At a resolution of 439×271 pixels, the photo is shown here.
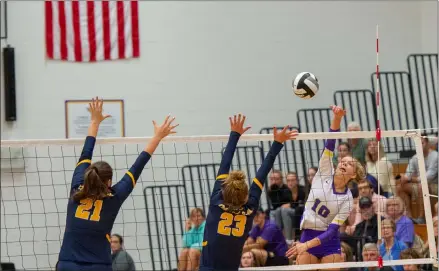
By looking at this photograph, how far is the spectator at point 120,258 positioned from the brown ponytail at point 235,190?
15.9 ft

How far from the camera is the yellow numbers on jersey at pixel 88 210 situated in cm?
725

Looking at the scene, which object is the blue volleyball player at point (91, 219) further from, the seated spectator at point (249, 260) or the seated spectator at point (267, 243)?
the seated spectator at point (267, 243)

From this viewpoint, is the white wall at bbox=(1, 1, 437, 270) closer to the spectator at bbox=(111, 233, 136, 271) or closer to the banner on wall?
the banner on wall

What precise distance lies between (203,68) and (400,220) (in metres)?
5.18

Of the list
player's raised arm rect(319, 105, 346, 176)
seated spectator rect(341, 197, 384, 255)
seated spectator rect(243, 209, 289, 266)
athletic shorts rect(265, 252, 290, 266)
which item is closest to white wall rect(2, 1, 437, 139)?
seated spectator rect(243, 209, 289, 266)

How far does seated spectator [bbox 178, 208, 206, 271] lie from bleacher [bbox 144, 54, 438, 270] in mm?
1427

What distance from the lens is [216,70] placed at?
15000 mm

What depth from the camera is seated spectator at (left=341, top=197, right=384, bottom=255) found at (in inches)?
444

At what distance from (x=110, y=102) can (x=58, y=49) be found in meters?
1.25

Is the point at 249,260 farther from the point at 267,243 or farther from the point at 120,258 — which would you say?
the point at 120,258

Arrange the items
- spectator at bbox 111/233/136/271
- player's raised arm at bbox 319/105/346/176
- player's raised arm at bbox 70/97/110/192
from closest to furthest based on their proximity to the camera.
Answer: player's raised arm at bbox 70/97/110/192 < player's raised arm at bbox 319/105/346/176 < spectator at bbox 111/233/136/271

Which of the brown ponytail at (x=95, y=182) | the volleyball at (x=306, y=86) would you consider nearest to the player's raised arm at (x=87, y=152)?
the brown ponytail at (x=95, y=182)

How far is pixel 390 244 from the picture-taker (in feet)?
35.4

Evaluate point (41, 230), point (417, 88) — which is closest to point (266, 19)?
point (417, 88)
